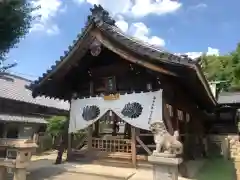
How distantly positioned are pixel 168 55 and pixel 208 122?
13.5 m

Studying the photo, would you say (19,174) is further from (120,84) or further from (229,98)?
(229,98)

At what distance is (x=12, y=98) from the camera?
22.1m

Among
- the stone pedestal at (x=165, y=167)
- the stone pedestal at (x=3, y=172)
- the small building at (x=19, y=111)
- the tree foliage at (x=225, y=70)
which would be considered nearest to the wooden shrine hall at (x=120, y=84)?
the stone pedestal at (x=165, y=167)

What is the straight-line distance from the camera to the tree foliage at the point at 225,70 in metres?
26.5

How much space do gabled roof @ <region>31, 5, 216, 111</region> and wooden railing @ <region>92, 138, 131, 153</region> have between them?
3.49 metres

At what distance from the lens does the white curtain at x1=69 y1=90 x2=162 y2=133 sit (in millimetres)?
8875

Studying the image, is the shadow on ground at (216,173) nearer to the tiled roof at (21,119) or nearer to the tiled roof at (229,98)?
the tiled roof at (229,98)

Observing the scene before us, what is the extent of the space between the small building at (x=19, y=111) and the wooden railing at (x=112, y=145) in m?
10.8

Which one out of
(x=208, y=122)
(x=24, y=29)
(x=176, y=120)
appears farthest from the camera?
(x=208, y=122)

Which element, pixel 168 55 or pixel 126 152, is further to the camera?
pixel 126 152

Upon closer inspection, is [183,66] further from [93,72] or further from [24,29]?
[24,29]

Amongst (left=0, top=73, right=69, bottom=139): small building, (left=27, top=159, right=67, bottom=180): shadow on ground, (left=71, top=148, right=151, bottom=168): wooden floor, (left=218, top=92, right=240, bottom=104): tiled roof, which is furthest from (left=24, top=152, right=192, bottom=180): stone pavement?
(left=218, top=92, right=240, bottom=104): tiled roof

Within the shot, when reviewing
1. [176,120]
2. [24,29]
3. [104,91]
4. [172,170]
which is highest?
[24,29]

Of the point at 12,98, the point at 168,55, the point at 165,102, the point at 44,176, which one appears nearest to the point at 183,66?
the point at 168,55
